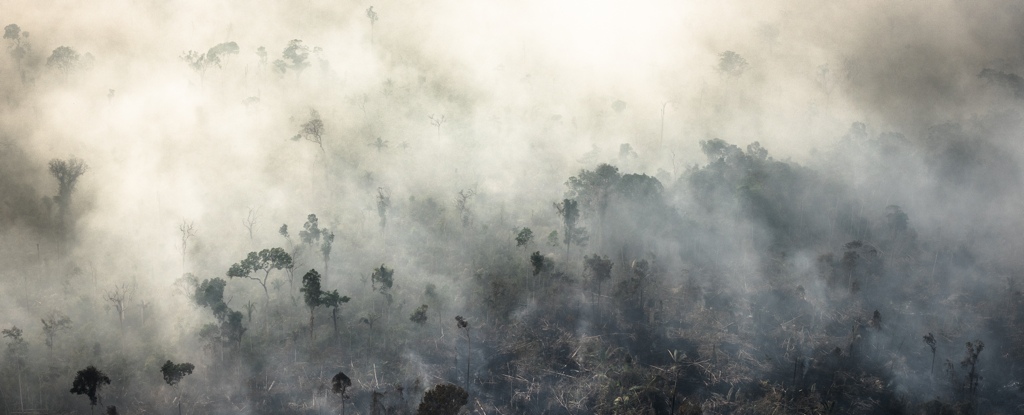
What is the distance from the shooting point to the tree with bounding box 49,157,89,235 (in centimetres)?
8913

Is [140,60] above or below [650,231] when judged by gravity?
above

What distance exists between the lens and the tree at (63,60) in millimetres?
119562

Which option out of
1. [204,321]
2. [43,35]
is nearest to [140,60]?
[43,35]

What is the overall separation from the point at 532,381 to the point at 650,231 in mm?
31897

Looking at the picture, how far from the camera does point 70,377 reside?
225 ft

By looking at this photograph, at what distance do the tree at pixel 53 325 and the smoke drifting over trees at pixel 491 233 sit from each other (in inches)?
28.2

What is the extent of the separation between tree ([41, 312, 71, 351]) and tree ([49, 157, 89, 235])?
19162 millimetres

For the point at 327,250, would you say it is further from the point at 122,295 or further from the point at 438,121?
the point at 438,121

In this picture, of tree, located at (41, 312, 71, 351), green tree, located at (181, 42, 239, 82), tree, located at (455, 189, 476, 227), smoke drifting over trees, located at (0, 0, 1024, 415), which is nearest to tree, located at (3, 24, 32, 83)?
smoke drifting over trees, located at (0, 0, 1024, 415)

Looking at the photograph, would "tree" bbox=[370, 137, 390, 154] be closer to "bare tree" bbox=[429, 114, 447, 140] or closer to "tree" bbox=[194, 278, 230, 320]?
"bare tree" bbox=[429, 114, 447, 140]

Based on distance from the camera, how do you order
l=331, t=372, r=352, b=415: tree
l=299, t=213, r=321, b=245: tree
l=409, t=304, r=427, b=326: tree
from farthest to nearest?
l=299, t=213, r=321, b=245: tree
l=409, t=304, r=427, b=326: tree
l=331, t=372, r=352, b=415: tree

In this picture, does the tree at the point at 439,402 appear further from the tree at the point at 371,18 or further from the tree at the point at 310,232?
the tree at the point at 371,18

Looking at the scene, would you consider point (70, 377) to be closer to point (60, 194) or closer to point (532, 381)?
point (60, 194)

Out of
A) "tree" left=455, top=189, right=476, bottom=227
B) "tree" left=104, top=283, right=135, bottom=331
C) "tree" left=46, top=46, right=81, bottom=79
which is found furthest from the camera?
"tree" left=46, top=46, right=81, bottom=79
